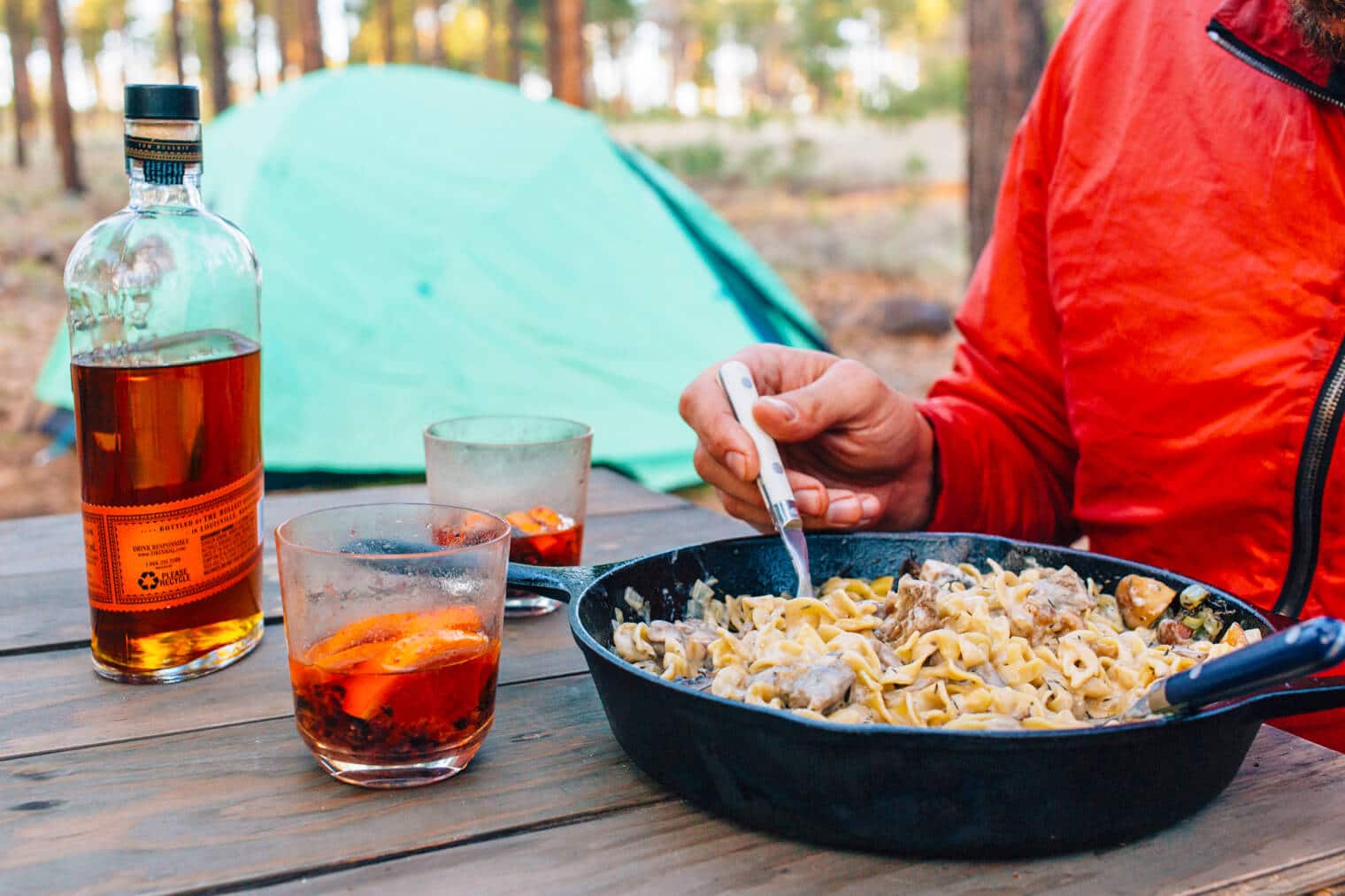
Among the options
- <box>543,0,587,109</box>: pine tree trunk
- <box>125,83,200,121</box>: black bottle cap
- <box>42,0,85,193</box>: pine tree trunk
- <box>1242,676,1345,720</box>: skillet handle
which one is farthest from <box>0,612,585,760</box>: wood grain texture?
<box>42,0,85,193</box>: pine tree trunk

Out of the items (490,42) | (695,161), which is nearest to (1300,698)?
(695,161)

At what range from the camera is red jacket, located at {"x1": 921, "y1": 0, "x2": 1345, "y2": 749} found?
1342 millimetres

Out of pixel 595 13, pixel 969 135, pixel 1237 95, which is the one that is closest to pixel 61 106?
pixel 969 135

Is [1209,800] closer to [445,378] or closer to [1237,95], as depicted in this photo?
[1237,95]

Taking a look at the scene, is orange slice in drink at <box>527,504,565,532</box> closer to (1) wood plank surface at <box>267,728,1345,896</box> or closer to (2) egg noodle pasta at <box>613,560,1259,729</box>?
(2) egg noodle pasta at <box>613,560,1259,729</box>

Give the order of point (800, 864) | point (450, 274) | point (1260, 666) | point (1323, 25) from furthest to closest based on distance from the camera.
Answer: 1. point (450, 274)
2. point (1323, 25)
3. point (800, 864)
4. point (1260, 666)

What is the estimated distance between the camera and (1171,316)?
4.75 ft

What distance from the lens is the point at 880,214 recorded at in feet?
50.6

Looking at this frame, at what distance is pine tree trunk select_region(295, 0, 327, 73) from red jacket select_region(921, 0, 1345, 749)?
34.2 ft

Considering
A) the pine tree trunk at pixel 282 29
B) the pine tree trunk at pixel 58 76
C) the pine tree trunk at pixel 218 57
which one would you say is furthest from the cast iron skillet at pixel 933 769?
the pine tree trunk at pixel 282 29

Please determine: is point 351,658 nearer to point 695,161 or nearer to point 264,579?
point 264,579

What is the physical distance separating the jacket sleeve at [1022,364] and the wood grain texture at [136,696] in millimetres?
687

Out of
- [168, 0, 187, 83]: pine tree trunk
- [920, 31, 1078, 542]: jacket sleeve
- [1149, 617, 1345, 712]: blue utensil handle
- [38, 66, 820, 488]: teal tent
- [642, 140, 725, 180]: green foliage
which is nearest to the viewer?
[1149, 617, 1345, 712]: blue utensil handle

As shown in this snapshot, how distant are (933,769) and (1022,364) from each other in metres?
1.02
